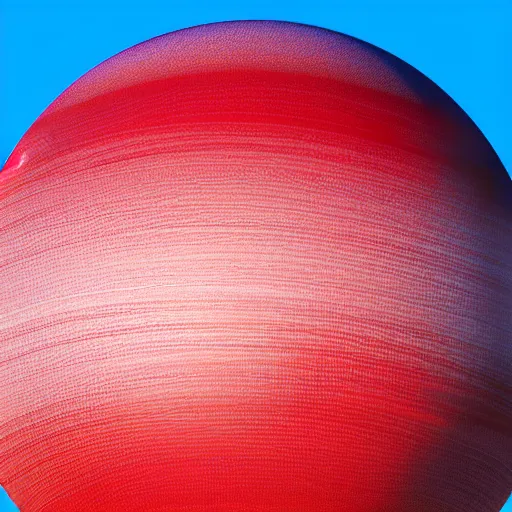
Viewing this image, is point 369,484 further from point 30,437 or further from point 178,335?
point 30,437

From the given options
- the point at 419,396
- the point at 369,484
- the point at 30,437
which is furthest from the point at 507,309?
the point at 30,437

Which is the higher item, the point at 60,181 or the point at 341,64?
the point at 341,64

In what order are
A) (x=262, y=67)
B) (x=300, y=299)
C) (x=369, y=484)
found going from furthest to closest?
(x=262, y=67) < (x=369, y=484) < (x=300, y=299)

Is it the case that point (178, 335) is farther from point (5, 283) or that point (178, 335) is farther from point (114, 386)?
point (5, 283)

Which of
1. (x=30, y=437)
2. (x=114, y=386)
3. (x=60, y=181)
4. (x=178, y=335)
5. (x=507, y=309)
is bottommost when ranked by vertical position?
(x=30, y=437)

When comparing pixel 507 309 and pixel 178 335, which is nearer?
pixel 178 335

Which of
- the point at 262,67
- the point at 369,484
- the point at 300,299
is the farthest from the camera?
the point at 262,67
